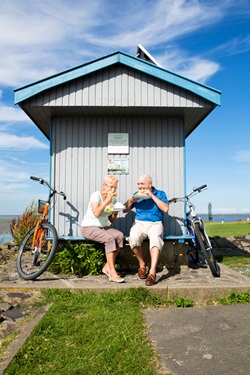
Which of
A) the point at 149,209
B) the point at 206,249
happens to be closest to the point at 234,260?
the point at 206,249

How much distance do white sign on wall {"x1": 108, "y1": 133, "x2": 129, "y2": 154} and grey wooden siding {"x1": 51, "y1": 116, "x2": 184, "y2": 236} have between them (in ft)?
0.27

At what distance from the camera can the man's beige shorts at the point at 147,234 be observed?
5.69m

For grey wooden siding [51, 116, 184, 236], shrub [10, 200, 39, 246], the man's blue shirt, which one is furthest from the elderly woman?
shrub [10, 200, 39, 246]

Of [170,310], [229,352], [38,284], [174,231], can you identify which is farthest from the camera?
[174,231]

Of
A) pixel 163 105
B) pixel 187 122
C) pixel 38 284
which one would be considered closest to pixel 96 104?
pixel 163 105

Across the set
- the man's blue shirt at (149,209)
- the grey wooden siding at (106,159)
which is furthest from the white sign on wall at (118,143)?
the man's blue shirt at (149,209)

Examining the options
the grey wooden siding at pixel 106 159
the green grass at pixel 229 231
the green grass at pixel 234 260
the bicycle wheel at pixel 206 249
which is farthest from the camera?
the green grass at pixel 229 231

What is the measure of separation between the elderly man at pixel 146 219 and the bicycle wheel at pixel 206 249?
62 cm

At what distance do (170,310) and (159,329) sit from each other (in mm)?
728

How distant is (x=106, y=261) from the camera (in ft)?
20.2

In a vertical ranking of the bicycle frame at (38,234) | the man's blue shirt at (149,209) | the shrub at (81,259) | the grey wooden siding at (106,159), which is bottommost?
the shrub at (81,259)

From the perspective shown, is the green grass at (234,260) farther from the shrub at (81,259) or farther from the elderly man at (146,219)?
the shrub at (81,259)

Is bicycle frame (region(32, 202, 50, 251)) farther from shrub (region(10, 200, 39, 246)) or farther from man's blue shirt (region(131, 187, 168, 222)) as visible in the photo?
shrub (region(10, 200, 39, 246))

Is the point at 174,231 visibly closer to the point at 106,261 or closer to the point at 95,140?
the point at 106,261
